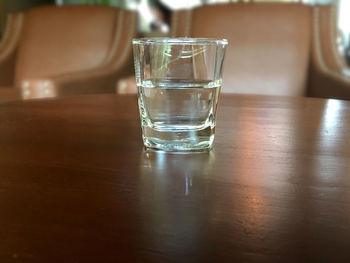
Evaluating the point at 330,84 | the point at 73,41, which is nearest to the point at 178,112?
the point at 330,84

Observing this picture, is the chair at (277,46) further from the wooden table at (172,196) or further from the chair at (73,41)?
the wooden table at (172,196)

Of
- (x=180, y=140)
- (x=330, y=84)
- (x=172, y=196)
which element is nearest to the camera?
(x=172, y=196)

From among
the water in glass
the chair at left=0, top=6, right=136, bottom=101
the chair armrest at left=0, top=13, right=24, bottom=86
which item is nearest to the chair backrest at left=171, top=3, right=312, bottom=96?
the chair at left=0, top=6, right=136, bottom=101

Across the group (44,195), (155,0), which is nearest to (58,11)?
(44,195)

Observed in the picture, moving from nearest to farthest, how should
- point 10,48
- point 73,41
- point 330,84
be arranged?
1. point 330,84
2. point 73,41
3. point 10,48

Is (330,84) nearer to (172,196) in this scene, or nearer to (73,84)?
(73,84)

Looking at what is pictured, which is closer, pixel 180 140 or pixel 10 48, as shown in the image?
pixel 180 140

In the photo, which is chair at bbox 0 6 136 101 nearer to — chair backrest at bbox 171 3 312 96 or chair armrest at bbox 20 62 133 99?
chair armrest at bbox 20 62 133 99
